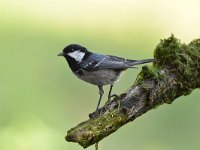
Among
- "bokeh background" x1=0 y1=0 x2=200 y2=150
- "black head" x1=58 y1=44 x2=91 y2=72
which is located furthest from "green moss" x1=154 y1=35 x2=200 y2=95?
"bokeh background" x1=0 y1=0 x2=200 y2=150

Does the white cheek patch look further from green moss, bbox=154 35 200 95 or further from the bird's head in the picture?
green moss, bbox=154 35 200 95

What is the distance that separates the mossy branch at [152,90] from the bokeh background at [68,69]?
2170mm

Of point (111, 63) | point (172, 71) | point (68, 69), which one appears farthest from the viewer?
point (68, 69)

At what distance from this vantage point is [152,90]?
5422mm

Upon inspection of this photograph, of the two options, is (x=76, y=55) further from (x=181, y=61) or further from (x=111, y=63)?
(x=181, y=61)

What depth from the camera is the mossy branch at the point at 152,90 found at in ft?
16.6

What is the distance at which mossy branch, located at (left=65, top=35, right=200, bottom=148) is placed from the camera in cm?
507

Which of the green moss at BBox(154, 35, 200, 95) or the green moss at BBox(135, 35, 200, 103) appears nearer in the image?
the green moss at BBox(135, 35, 200, 103)

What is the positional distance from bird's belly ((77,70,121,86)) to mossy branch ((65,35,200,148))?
1.25 ft

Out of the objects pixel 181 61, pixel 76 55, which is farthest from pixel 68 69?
pixel 181 61

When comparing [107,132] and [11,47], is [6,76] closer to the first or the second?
[11,47]

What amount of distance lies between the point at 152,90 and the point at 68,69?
183 inches

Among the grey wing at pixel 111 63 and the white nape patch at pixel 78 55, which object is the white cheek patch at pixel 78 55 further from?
the grey wing at pixel 111 63

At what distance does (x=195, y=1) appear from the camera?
12.3 metres
